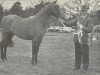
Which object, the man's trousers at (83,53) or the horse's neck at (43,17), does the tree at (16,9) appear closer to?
the horse's neck at (43,17)

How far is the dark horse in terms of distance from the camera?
10.3m

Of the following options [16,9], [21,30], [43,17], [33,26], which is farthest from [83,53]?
[16,9]

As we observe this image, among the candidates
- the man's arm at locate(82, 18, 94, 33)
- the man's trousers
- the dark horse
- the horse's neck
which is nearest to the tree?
the dark horse

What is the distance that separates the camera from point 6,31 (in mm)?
11328

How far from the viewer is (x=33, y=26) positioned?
34.5ft

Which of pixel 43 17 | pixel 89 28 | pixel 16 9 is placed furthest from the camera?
pixel 16 9

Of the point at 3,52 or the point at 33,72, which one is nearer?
the point at 33,72

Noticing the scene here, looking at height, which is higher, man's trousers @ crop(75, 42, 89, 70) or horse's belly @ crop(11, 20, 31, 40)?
horse's belly @ crop(11, 20, 31, 40)

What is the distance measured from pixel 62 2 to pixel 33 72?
3429cm

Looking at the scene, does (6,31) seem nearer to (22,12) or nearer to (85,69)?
(85,69)

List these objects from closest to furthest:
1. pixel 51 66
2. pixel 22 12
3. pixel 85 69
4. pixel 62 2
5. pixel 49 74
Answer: pixel 49 74 → pixel 85 69 → pixel 51 66 → pixel 22 12 → pixel 62 2

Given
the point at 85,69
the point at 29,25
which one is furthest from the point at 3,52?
the point at 85,69

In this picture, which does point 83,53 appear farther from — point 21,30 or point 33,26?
point 21,30

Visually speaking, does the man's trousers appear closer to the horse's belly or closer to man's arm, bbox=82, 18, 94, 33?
man's arm, bbox=82, 18, 94, 33
